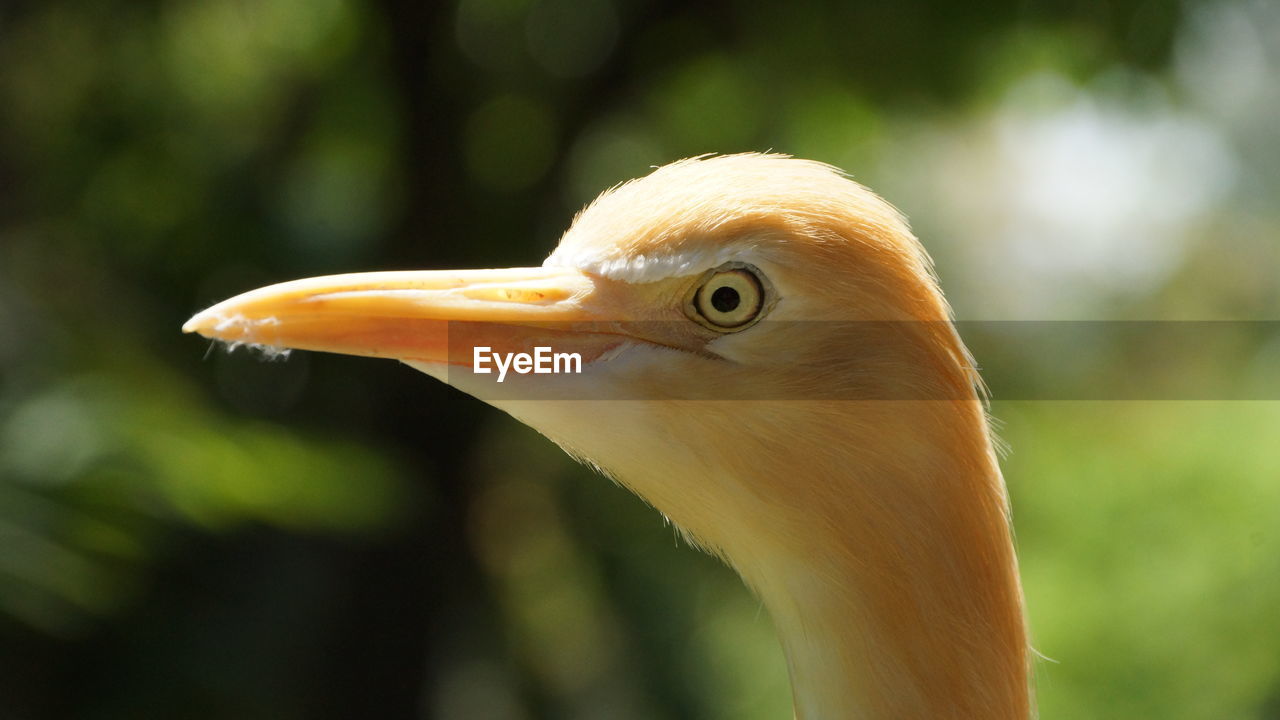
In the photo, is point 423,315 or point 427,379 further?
point 427,379

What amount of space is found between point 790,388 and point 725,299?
0.24 feet

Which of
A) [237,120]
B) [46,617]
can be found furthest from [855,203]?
[237,120]

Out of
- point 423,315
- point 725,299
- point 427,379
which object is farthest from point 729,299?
point 427,379

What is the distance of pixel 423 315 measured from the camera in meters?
0.71

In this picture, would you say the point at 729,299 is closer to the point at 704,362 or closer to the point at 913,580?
the point at 704,362

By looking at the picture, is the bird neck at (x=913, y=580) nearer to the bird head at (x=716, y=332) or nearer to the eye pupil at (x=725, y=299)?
the bird head at (x=716, y=332)

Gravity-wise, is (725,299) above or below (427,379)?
below

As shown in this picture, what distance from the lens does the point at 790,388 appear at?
0.74 meters

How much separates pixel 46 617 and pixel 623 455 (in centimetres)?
131

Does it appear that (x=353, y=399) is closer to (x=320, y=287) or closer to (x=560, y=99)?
(x=560, y=99)

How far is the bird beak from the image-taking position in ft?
2.26

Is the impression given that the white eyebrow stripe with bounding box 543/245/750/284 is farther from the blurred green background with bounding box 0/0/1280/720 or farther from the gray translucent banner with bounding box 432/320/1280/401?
the blurred green background with bounding box 0/0/1280/720

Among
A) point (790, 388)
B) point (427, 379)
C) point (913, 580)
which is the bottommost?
point (913, 580)

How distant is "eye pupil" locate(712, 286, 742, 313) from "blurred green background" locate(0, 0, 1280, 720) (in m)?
1.26
